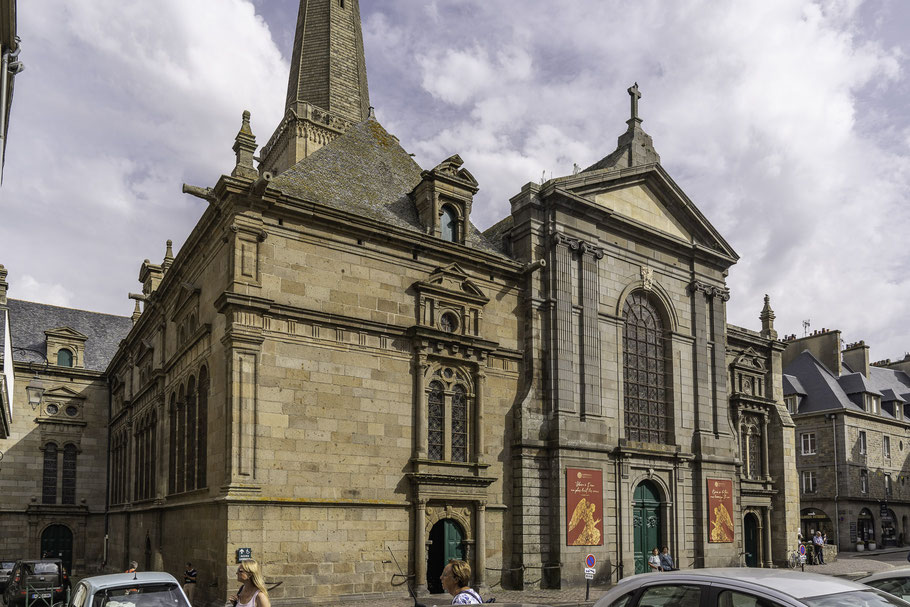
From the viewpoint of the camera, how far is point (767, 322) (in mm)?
33844

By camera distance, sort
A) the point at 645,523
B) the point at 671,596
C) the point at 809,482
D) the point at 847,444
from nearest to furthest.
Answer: the point at 671,596, the point at 645,523, the point at 847,444, the point at 809,482

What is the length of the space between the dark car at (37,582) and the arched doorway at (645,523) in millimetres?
15747

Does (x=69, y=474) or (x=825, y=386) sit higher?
(x=825, y=386)

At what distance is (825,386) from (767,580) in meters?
45.2

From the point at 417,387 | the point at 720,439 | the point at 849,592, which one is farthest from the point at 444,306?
the point at 849,592

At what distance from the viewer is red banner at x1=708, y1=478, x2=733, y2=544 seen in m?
25.8

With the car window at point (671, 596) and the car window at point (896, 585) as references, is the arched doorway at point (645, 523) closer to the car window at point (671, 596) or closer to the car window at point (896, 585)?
the car window at point (896, 585)

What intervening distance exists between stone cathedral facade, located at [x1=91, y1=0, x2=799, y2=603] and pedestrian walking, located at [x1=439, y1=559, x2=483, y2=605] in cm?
1145

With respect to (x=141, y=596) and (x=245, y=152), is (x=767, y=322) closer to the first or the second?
(x=245, y=152)

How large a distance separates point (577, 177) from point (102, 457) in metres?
27.4

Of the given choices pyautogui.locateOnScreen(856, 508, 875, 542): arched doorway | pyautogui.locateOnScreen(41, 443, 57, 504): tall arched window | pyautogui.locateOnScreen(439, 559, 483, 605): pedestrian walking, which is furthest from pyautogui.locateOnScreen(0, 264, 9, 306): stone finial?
pyautogui.locateOnScreen(856, 508, 875, 542): arched doorway

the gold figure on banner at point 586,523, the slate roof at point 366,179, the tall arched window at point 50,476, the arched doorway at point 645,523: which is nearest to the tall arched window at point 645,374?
the arched doorway at point 645,523

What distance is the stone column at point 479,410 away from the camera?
817 inches

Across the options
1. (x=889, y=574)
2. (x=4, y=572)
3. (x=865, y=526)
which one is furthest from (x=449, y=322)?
(x=865, y=526)
